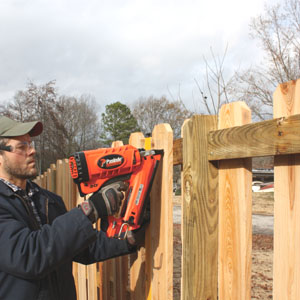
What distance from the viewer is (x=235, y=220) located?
61.0 inches

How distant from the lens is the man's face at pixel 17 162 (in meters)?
2.16

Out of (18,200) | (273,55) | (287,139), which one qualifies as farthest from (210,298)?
(273,55)

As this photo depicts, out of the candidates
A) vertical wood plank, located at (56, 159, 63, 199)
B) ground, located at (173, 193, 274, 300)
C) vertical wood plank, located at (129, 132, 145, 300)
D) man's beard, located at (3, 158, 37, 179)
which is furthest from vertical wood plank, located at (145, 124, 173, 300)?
ground, located at (173, 193, 274, 300)

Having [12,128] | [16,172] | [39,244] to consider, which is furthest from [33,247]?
[12,128]

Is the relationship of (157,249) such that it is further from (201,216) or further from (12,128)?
(12,128)

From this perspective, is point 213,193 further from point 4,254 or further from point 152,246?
point 4,254

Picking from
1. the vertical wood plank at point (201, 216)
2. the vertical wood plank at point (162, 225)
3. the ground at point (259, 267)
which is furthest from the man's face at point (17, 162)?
the ground at point (259, 267)

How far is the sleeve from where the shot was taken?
170 centimetres

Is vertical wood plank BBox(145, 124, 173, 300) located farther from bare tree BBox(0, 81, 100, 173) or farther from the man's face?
bare tree BBox(0, 81, 100, 173)

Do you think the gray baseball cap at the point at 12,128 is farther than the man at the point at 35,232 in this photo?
Yes

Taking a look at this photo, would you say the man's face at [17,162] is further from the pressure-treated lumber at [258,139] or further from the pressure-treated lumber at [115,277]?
the pressure-treated lumber at [258,139]

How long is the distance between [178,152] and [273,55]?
49.1 feet

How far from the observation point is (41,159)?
30047 mm

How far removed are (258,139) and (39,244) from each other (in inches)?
52.7
